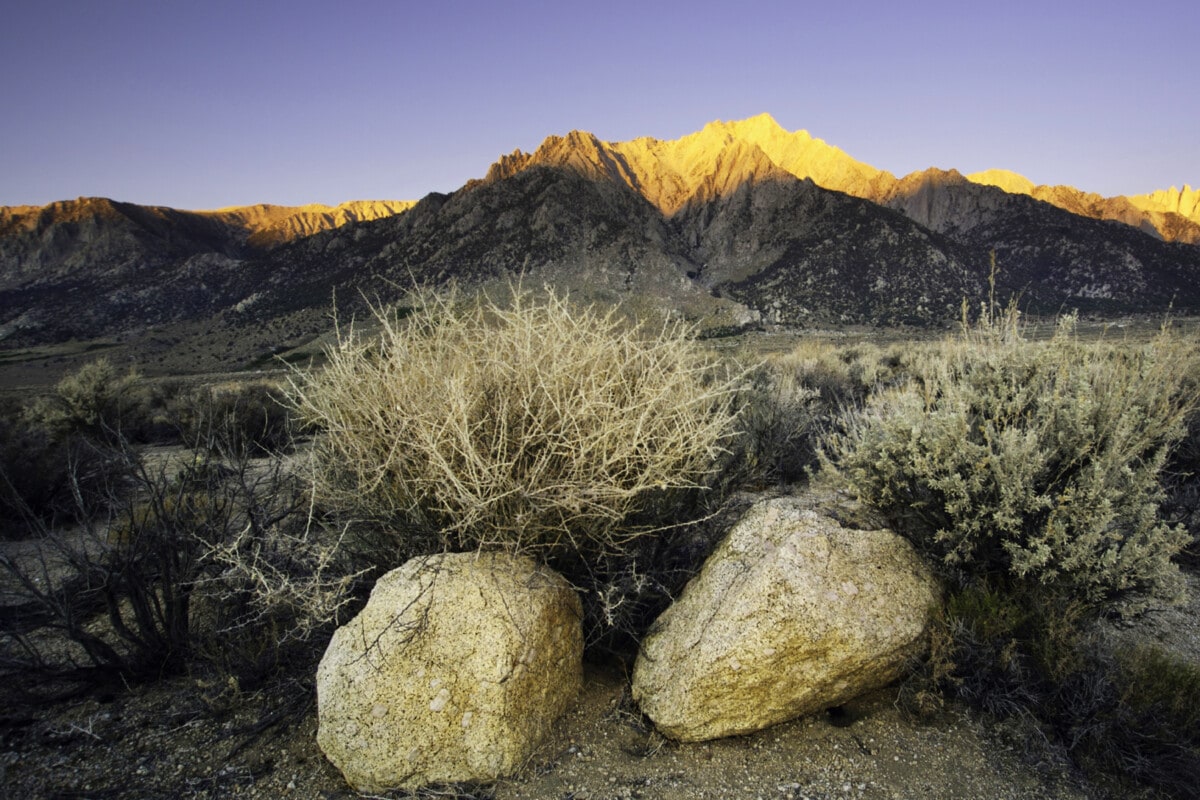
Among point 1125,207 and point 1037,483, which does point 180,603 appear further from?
point 1125,207

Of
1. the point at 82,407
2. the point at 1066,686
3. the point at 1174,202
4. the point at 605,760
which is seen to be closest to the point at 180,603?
the point at 605,760

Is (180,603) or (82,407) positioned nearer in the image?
(180,603)

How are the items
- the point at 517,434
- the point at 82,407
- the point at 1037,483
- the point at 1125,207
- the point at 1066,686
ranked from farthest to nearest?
the point at 1125,207 < the point at 82,407 < the point at 1037,483 < the point at 517,434 < the point at 1066,686

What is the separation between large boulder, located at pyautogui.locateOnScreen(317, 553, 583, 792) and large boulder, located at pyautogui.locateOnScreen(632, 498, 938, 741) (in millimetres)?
694

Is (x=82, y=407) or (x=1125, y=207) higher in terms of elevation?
(x=1125, y=207)

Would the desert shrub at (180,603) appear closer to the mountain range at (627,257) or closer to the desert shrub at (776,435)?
the desert shrub at (776,435)

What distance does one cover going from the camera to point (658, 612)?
3.58m

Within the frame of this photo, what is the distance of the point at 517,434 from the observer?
10.2 feet

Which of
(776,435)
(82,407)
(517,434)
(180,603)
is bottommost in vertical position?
(82,407)

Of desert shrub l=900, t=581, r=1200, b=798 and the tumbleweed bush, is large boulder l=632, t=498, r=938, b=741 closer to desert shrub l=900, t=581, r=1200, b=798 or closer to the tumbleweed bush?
desert shrub l=900, t=581, r=1200, b=798

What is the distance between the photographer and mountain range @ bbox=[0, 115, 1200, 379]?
5038 cm

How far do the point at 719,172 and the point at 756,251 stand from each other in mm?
29980

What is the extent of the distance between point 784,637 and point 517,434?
1697mm

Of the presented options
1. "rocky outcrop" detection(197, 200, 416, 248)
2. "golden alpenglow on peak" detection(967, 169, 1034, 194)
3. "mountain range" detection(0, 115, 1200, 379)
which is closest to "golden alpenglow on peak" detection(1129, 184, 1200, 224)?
"golden alpenglow on peak" detection(967, 169, 1034, 194)
